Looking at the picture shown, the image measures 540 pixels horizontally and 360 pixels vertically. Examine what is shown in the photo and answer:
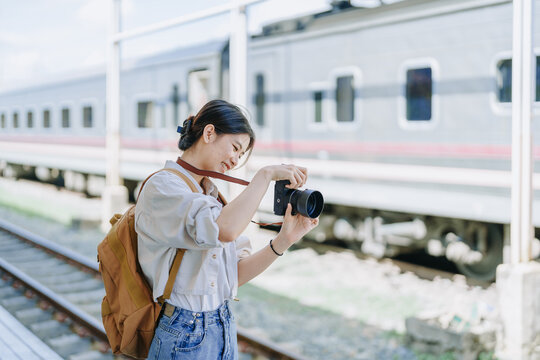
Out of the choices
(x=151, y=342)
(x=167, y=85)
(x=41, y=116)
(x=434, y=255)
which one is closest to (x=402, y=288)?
(x=434, y=255)

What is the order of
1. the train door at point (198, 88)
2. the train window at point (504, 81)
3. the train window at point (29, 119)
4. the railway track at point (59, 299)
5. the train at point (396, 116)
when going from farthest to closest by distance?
1. the train window at point (29, 119)
2. the train door at point (198, 88)
3. the train at point (396, 116)
4. the train window at point (504, 81)
5. the railway track at point (59, 299)

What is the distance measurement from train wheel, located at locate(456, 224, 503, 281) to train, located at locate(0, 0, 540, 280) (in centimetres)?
1

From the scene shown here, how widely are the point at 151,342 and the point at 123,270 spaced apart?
0.79 ft

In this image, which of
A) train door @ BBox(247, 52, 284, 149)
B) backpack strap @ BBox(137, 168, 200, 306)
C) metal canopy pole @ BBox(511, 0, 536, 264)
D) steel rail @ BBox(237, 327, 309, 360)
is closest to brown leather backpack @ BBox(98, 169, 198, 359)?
backpack strap @ BBox(137, 168, 200, 306)

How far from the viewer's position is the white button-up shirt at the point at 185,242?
157 centimetres

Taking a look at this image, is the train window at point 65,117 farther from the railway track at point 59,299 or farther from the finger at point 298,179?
the finger at point 298,179

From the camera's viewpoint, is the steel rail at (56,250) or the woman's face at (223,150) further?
the steel rail at (56,250)

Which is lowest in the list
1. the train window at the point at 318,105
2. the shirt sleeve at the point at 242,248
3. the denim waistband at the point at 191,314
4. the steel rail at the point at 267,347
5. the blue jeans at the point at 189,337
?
the steel rail at the point at 267,347

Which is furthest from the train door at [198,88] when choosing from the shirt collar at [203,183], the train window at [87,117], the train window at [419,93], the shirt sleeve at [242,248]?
the shirt collar at [203,183]

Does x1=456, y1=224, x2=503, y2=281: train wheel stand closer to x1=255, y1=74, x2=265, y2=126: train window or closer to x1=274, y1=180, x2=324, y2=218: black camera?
x1=255, y1=74, x2=265, y2=126: train window

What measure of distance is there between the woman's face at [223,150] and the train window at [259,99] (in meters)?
7.24

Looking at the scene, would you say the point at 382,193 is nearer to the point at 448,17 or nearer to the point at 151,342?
the point at 448,17

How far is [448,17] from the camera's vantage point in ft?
21.5

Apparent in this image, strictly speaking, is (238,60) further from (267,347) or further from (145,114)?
(145,114)
